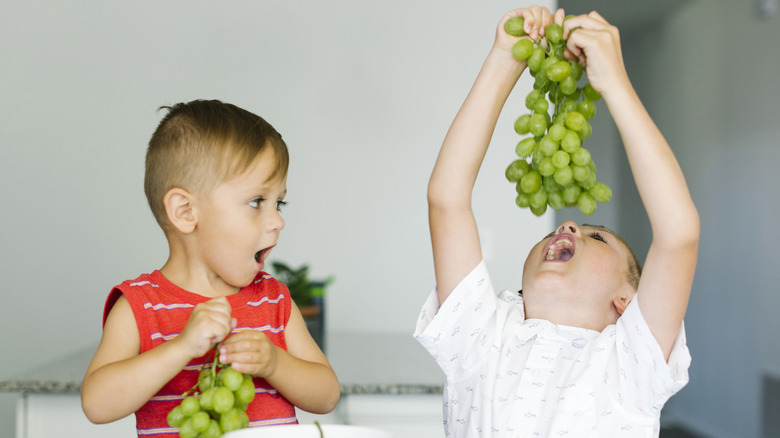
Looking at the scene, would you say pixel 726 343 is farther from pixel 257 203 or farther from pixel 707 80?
pixel 257 203

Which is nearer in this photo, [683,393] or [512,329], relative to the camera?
[512,329]

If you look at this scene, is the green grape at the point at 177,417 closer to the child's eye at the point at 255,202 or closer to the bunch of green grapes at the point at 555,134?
the child's eye at the point at 255,202

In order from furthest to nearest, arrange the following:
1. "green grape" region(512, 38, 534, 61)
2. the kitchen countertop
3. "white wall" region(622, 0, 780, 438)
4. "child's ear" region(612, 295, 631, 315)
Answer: "white wall" region(622, 0, 780, 438) < the kitchen countertop < "child's ear" region(612, 295, 631, 315) < "green grape" region(512, 38, 534, 61)

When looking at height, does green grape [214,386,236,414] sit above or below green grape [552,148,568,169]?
below

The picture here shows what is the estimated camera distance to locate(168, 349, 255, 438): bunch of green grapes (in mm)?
854

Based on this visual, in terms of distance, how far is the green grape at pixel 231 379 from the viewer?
87 centimetres

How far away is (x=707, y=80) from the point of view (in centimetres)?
489

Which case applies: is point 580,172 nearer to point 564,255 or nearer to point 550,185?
point 550,185

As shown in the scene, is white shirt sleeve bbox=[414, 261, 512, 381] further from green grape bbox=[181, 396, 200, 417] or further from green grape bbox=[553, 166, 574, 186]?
green grape bbox=[181, 396, 200, 417]

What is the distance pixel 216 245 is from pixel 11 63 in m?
2.56

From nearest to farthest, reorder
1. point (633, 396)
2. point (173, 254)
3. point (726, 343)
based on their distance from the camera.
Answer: point (633, 396)
point (173, 254)
point (726, 343)

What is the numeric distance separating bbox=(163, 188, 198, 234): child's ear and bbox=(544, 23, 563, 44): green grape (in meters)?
0.62

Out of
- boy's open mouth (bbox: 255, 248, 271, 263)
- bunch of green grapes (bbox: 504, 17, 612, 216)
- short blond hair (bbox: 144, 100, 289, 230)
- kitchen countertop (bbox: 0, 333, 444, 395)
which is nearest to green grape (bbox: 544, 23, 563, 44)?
bunch of green grapes (bbox: 504, 17, 612, 216)

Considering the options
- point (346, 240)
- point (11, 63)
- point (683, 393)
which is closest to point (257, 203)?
point (346, 240)
